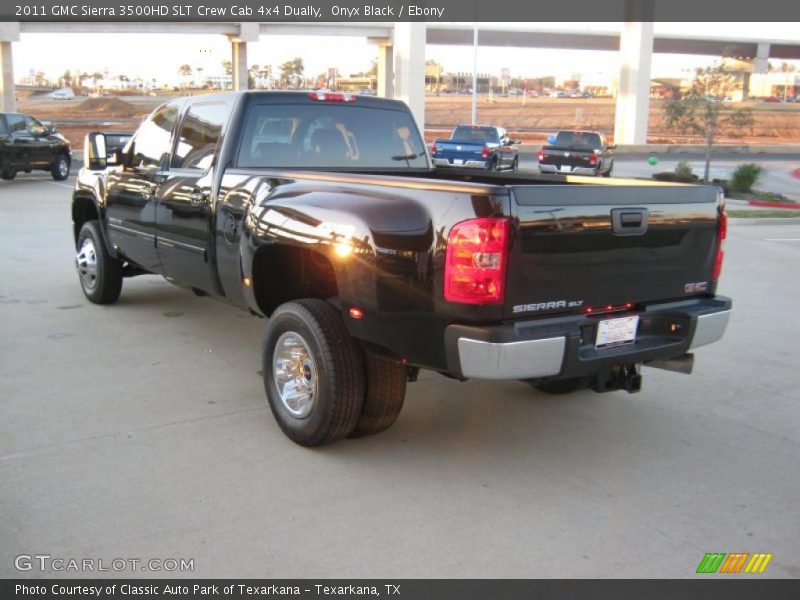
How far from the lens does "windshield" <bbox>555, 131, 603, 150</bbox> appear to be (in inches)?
1059

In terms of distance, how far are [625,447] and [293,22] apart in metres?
52.4

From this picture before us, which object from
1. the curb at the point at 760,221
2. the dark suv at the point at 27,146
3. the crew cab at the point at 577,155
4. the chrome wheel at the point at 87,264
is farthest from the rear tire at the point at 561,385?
the crew cab at the point at 577,155

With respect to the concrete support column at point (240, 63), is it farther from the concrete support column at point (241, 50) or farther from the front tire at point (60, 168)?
the front tire at point (60, 168)

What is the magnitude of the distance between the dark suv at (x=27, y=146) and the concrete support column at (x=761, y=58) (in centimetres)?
8625

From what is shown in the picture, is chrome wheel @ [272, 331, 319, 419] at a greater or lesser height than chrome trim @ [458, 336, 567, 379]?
lesser

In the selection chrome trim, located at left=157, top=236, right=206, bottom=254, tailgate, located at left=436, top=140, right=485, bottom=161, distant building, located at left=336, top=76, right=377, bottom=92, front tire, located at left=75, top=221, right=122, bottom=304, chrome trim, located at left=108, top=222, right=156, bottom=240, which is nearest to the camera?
chrome trim, located at left=157, top=236, right=206, bottom=254

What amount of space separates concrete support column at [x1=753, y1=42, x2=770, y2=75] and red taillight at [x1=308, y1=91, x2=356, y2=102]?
95.2 meters

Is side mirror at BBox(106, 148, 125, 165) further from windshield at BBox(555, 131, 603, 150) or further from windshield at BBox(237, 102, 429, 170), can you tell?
windshield at BBox(555, 131, 603, 150)

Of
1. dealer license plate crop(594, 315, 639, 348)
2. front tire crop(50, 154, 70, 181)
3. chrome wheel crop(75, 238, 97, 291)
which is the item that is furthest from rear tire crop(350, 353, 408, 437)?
front tire crop(50, 154, 70, 181)

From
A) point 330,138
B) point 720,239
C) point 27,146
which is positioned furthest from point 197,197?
point 27,146

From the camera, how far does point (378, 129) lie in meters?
6.29

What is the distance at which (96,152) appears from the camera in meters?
7.30

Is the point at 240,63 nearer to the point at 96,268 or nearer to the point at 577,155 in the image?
the point at 577,155
